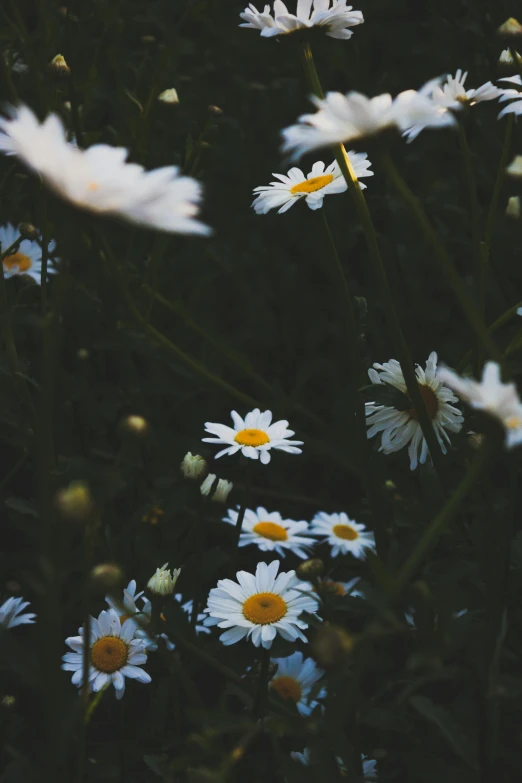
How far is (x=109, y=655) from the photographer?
44.8 inches

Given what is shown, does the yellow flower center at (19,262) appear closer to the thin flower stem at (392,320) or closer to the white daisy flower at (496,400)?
the thin flower stem at (392,320)

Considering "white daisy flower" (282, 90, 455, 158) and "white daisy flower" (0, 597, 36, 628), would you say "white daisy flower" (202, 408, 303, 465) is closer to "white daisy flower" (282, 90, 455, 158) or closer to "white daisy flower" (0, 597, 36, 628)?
"white daisy flower" (0, 597, 36, 628)

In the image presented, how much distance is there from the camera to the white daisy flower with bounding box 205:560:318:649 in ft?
3.74

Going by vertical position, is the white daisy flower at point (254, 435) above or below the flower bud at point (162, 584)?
above

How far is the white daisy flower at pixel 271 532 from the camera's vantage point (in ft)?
4.81

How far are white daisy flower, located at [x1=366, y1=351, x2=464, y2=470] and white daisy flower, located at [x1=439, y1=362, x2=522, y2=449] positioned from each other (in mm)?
541

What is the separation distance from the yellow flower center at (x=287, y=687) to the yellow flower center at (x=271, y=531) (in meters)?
0.27

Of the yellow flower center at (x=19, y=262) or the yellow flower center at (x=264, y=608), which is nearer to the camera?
the yellow flower center at (x=264, y=608)

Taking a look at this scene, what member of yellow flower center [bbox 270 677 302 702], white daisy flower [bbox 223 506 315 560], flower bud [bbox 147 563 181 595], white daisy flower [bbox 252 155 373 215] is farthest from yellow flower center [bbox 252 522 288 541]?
white daisy flower [bbox 252 155 373 215]

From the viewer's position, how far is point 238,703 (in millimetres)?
1298

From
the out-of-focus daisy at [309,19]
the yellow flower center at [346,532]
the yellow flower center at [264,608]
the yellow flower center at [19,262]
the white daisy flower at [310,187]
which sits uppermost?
the yellow flower center at [19,262]

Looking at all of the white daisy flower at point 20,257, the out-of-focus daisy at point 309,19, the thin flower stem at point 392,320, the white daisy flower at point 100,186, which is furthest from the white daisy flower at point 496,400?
the white daisy flower at point 20,257

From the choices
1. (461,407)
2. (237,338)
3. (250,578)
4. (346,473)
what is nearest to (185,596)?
(250,578)

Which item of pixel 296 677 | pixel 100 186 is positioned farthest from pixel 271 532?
pixel 100 186
